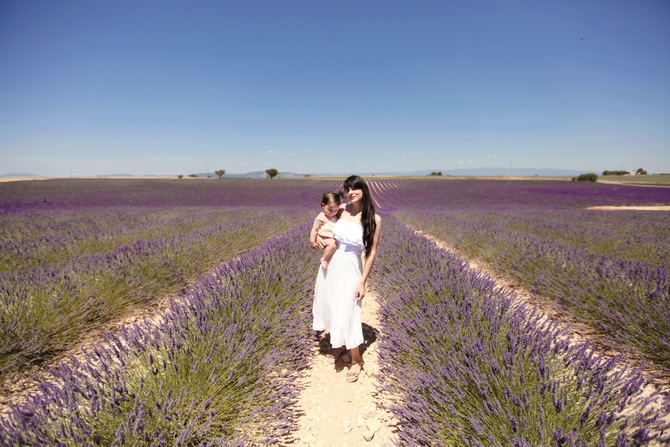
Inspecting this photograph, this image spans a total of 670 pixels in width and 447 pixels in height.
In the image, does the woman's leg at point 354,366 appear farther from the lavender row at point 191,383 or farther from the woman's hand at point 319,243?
the woman's hand at point 319,243

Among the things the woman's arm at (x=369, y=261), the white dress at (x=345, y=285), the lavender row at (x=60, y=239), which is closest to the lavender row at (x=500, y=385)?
the white dress at (x=345, y=285)

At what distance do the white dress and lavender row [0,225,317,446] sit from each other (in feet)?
1.14

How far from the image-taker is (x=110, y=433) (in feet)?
3.60

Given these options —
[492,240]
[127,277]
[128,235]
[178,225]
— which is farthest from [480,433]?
[178,225]

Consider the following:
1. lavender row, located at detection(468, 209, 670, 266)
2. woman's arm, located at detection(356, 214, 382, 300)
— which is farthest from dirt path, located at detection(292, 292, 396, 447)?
lavender row, located at detection(468, 209, 670, 266)

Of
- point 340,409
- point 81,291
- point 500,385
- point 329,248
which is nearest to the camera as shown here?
point 500,385

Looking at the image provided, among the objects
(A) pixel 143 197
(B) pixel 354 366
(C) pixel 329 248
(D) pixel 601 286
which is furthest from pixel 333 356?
(A) pixel 143 197

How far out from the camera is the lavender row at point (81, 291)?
6.72 feet

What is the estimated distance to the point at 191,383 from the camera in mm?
1370

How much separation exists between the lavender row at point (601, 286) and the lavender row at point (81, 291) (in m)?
4.80

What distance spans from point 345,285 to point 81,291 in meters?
2.66

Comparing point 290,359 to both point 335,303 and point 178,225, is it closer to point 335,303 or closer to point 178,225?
point 335,303

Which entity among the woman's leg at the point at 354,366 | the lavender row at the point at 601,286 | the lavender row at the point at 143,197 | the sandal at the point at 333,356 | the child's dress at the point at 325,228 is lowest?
the sandal at the point at 333,356

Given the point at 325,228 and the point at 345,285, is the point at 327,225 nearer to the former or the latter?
the point at 325,228
